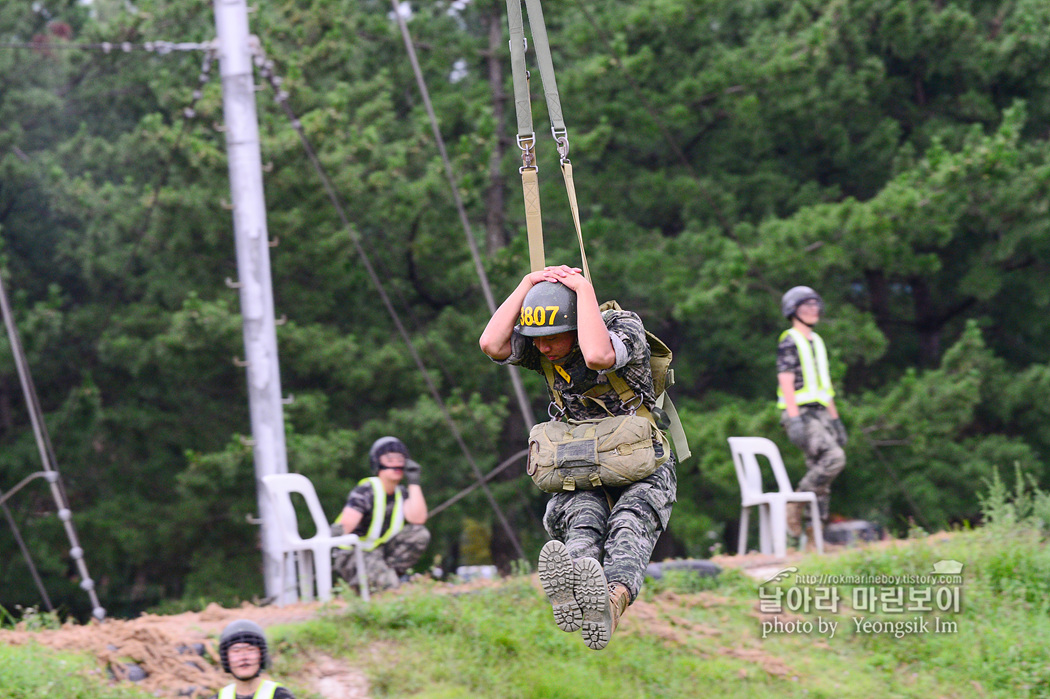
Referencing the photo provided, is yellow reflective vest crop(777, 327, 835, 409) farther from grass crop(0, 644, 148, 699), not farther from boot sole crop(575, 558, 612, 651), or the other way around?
grass crop(0, 644, 148, 699)

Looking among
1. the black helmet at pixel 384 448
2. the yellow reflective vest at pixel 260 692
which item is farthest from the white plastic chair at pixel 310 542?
the yellow reflective vest at pixel 260 692

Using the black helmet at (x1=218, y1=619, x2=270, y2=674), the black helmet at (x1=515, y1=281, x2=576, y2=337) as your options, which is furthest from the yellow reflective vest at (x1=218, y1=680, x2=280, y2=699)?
the black helmet at (x1=515, y1=281, x2=576, y2=337)

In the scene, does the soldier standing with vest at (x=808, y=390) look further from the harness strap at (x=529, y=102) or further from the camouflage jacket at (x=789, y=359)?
the harness strap at (x=529, y=102)

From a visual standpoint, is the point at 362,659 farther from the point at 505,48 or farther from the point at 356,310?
the point at 505,48

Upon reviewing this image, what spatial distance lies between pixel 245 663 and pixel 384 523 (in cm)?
361

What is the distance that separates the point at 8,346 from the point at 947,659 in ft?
58.2

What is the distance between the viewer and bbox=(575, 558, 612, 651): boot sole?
5.41m

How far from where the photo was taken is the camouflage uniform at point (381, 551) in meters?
9.57

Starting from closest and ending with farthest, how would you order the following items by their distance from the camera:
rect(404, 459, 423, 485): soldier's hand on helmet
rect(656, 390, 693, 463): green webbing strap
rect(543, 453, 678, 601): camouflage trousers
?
rect(543, 453, 678, 601): camouflage trousers < rect(656, 390, 693, 463): green webbing strap < rect(404, 459, 423, 485): soldier's hand on helmet

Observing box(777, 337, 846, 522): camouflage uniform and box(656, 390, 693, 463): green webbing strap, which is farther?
box(777, 337, 846, 522): camouflage uniform

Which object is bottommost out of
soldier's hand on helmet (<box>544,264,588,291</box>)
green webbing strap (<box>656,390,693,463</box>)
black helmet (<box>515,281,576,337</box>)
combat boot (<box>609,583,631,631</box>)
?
combat boot (<box>609,583,631,631</box>)

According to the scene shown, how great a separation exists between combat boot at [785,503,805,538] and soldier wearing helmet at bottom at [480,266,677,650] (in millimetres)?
4760

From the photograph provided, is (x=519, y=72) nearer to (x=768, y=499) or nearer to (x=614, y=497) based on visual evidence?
(x=614, y=497)

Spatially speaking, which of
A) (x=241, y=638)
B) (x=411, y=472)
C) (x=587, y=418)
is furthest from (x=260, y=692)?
(x=411, y=472)
